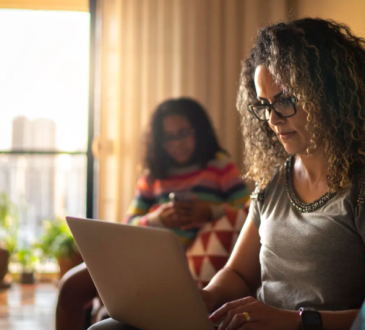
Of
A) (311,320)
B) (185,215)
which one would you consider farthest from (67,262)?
(311,320)

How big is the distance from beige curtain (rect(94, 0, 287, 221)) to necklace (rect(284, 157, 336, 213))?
2.01 m

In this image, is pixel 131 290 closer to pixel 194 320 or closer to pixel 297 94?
pixel 194 320

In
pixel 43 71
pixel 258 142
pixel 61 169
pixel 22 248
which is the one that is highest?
pixel 43 71

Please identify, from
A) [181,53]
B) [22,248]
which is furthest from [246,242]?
[22,248]

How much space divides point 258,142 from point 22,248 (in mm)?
3109

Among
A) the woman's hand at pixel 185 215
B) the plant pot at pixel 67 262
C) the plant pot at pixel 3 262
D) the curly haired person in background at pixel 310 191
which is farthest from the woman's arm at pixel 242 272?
the plant pot at pixel 3 262

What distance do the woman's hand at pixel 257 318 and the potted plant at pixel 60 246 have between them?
273 centimetres

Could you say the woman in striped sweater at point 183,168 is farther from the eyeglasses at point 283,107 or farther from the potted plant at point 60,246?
the potted plant at point 60,246

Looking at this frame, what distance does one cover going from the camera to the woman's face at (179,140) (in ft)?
8.05

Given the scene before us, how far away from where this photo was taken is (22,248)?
4066mm

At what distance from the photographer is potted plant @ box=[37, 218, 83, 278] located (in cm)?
364

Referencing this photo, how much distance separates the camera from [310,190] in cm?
→ 124

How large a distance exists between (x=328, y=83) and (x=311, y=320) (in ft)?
1.80

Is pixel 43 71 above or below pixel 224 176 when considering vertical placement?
above
